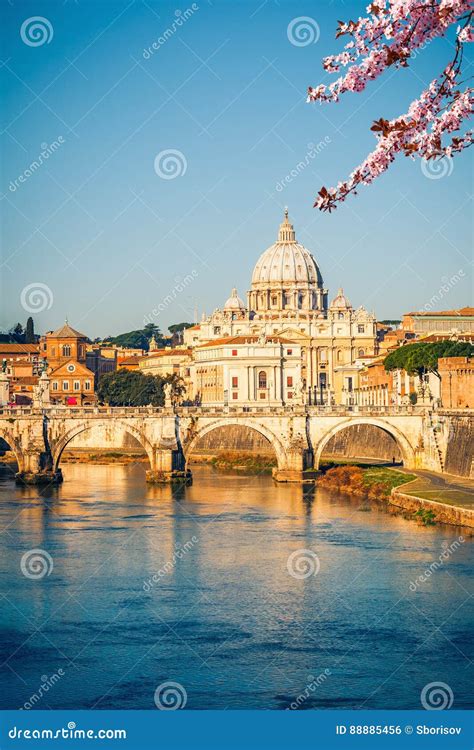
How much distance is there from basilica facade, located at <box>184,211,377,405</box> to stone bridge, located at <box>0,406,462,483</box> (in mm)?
2875

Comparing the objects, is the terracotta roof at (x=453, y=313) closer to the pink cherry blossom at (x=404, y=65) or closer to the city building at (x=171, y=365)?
the city building at (x=171, y=365)

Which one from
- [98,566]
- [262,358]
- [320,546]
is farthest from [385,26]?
[262,358]

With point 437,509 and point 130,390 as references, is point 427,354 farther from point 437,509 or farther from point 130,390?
point 130,390

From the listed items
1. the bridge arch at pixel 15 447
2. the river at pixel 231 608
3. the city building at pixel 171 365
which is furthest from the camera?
the city building at pixel 171 365

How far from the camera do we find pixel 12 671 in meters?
16.8

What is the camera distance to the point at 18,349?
298ft

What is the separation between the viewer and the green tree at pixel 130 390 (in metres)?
73.9

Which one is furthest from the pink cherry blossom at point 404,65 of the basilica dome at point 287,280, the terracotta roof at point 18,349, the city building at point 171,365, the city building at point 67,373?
the basilica dome at point 287,280

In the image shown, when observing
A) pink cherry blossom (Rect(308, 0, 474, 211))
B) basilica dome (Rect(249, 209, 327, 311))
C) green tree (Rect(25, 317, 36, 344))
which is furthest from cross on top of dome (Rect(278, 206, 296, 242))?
pink cherry blossom (Rect(308, 0, 474, 211))

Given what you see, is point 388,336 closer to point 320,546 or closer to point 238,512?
point 238,512

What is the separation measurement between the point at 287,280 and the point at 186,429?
226ft

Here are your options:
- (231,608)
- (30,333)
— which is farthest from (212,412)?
(30,333)

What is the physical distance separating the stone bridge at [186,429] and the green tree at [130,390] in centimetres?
2553

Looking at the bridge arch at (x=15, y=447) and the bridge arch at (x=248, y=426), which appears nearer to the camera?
the bridge arch at (x=15, y=447)
